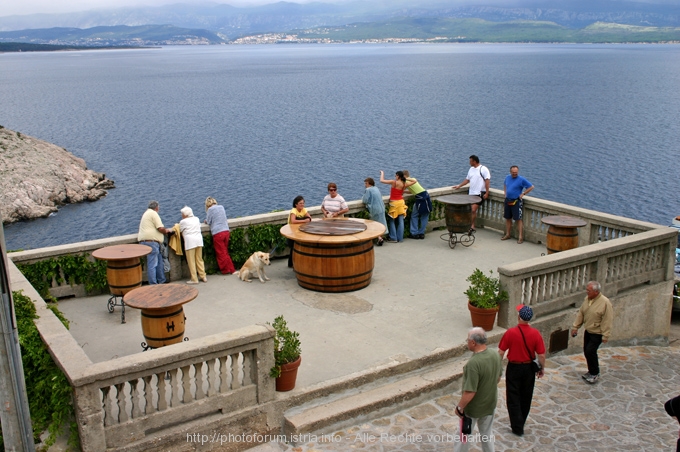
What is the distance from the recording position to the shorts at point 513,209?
54.3 feet

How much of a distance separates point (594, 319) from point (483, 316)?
5.70 feet

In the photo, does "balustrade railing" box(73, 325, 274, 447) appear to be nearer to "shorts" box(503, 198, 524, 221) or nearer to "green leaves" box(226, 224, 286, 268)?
"green leaves" box(226, 224, 286, 268)

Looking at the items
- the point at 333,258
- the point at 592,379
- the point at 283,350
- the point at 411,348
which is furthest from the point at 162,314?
the point at 592,379

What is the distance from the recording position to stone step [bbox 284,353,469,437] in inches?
356

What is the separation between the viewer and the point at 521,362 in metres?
9.06

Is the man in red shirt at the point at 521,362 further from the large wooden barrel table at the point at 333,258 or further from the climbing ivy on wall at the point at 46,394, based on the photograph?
the climbing ivy on wall at the point at 46,394

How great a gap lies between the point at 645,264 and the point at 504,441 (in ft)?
21.6

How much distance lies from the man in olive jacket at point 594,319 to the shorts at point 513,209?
5.87m

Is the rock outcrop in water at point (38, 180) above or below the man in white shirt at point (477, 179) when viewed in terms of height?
below

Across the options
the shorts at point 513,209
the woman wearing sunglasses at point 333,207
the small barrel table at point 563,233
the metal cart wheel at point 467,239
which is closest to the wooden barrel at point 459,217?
the metal cart wheel at point 467,239

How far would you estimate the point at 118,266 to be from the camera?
12250 mm

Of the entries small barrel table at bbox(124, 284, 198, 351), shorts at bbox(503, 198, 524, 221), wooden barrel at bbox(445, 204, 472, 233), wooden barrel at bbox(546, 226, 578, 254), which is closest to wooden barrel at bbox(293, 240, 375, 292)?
wooden barrel at bbox(445, 204, 472, 233)

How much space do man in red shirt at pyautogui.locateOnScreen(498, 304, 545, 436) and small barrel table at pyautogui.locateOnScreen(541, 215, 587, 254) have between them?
5.97 metres

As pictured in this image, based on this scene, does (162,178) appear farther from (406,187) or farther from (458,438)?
(458,438)
